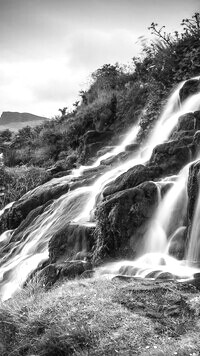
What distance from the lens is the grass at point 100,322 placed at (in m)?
5.73

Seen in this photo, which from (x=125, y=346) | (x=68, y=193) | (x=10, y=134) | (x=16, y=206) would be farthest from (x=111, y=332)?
(x=10, y=134)

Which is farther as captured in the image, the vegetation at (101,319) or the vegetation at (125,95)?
the vegetation at (125,95)

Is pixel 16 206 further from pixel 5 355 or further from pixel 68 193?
pixel 5 355

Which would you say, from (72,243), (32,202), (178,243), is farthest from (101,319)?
(32,202)

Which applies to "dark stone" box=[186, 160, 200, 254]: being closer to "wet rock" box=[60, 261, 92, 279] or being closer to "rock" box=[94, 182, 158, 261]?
"rock" box=[94, 182, 158, 261]

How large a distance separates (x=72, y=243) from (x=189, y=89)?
8968mm

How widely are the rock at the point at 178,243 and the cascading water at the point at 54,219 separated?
2197 millimetres

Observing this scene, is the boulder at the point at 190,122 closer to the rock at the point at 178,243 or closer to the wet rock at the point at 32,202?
the wet rock at the point at 32,202

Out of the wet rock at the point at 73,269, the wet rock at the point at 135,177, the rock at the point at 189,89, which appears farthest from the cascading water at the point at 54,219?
the wet rock at the point at 73,269

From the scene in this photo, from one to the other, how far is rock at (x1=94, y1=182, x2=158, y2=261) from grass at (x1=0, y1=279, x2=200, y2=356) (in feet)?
9.61

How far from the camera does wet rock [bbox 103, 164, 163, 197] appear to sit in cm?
1206

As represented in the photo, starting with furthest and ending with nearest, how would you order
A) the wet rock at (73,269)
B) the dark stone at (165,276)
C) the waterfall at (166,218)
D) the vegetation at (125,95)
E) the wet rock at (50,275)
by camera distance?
the vegetation at (125,95) → the waterfall at (166,218) → the wet rock at (50,275) → the wet rock at (73,269) → the dark stone at (165,276)

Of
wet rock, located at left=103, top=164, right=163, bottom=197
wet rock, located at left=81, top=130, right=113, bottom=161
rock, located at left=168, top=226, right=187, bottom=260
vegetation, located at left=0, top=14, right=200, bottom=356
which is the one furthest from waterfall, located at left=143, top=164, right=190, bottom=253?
wet rock, located at left=81, top=130, right=113, bottom=161

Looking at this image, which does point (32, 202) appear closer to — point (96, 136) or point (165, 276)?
point (96, 136)
